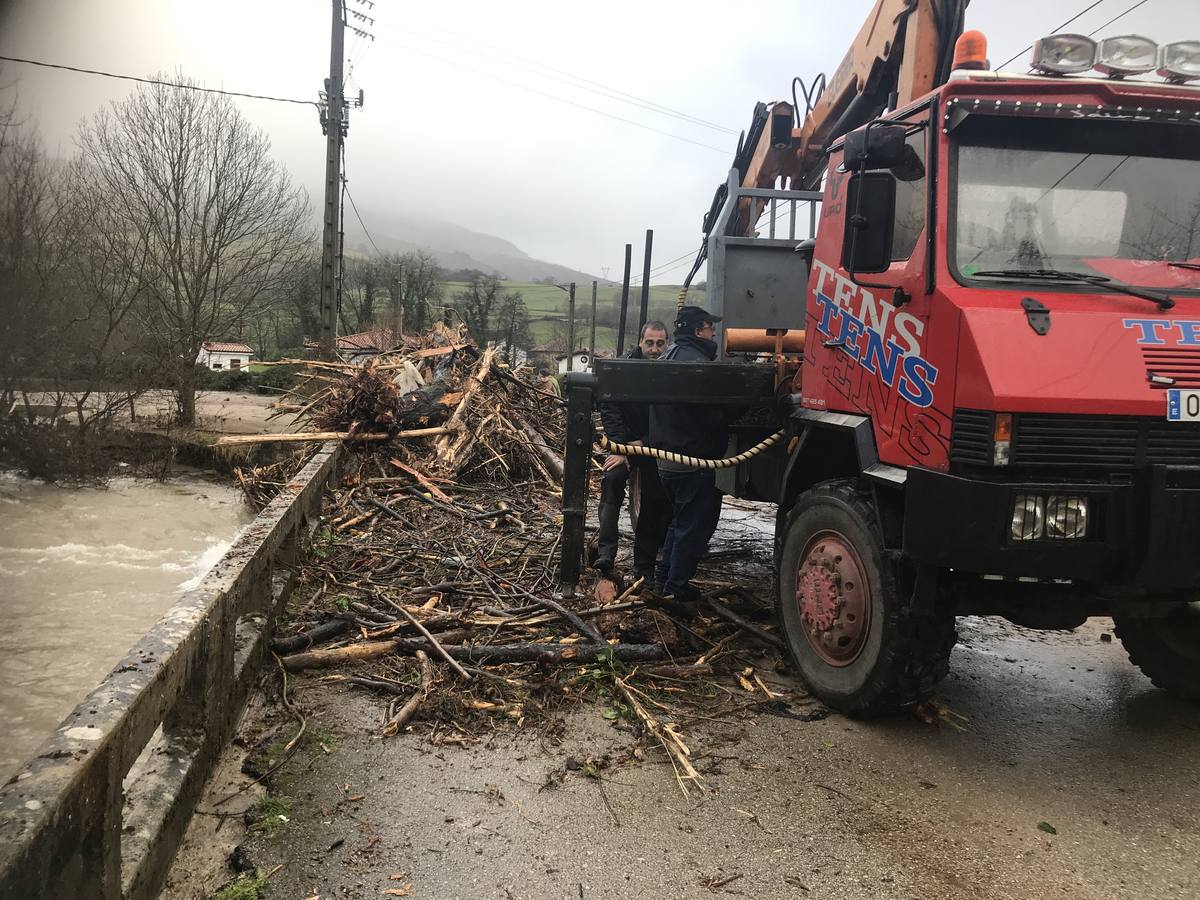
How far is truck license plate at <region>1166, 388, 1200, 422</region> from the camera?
322 cm

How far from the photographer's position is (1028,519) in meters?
3.21

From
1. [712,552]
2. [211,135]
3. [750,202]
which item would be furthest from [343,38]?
[712,552]

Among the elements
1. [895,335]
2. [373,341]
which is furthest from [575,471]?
[373,341]

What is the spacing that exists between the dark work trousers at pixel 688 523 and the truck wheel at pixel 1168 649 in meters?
2.48

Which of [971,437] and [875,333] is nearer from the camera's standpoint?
[971,437]

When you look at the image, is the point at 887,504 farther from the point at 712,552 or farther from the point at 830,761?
the point at 712,552

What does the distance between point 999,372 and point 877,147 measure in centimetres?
132

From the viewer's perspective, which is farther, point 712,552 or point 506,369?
point 506,369

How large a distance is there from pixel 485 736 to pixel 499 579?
229 cm

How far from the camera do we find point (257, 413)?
64.4ft

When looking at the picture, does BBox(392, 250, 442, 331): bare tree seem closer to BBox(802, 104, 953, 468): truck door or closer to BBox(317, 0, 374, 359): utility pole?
BBox(317, 0, 374, 359): utility pole

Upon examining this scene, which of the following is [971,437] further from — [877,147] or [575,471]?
[575,471]

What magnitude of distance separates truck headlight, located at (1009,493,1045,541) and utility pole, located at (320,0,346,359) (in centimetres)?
1730

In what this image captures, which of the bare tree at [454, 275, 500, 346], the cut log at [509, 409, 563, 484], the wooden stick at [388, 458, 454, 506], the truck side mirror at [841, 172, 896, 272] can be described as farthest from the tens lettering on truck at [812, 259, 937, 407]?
the bare tree at [454, 275, 500, 346]
